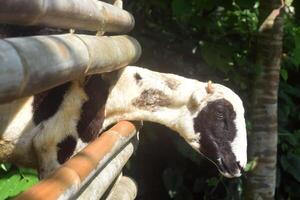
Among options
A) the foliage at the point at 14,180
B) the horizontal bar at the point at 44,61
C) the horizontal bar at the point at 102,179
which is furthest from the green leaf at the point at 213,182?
the horizontal bar at the point at 44,61

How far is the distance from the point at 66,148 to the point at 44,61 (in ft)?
3.03

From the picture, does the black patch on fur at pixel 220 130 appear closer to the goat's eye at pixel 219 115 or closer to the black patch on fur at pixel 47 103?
the goat's eye at pixel 219 115

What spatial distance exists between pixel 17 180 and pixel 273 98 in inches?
53.1

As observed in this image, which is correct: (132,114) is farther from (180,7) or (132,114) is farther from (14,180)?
(14,180)

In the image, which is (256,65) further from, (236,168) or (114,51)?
(114,51)

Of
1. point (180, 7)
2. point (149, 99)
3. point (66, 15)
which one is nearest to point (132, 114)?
point (149, 99)

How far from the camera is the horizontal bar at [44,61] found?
3.30ft

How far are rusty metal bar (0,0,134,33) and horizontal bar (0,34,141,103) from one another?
5cm

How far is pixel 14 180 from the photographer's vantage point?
293 centimetres

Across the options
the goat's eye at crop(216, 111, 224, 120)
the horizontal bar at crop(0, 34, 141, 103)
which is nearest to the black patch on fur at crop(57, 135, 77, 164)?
the horizontal bar at crop(0, 34, 141, 103)

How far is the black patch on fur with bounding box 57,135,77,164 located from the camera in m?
2.04

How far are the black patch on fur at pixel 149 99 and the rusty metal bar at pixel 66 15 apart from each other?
0.86 ft

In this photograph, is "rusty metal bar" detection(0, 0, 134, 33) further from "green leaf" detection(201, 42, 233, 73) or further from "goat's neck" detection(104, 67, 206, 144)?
"green leaf" detection(201, 42, 233, 73)

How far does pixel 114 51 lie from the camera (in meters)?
1.89
